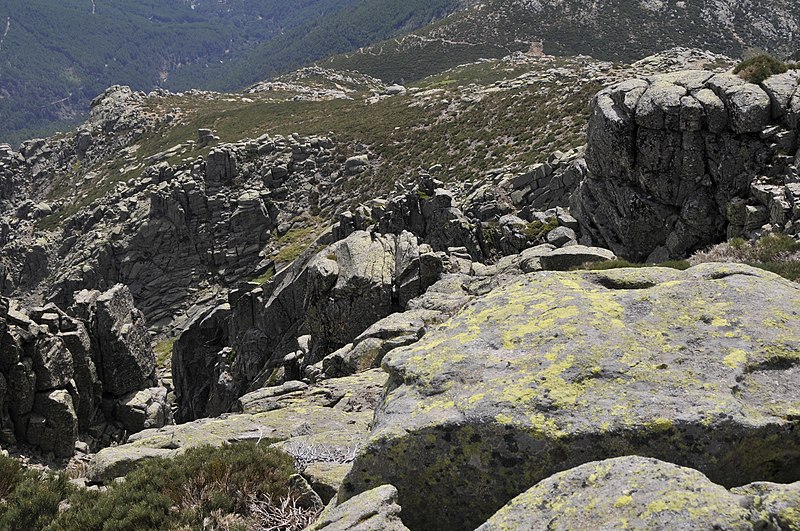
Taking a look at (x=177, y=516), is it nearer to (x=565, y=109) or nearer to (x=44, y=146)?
(x=565, y=109)

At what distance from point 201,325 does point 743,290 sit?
151 ft

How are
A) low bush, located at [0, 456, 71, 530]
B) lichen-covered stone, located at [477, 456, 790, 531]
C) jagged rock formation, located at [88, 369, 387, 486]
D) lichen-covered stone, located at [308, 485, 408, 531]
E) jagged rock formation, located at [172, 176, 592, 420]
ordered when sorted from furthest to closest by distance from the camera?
jagged rock formation, located at [172, 176, 592, 420] → jagged rock formation, located at [88, 369, 387, 486] → low bush, located at [0, 456, 71, 530] → lichen-covered stone, located at [308, 485, 408, 531] → lichen-covered stone, located at [477, 456, 790, 531]

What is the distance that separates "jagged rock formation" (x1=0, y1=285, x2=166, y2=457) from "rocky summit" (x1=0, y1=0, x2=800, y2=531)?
0.14m

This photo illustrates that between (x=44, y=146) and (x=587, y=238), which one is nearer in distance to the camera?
(x=587, y=238)

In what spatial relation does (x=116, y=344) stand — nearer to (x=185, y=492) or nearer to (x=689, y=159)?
(x=185, y=492)

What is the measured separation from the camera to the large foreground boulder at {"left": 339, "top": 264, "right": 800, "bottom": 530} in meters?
6.11

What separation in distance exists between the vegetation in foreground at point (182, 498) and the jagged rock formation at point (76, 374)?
1718cm

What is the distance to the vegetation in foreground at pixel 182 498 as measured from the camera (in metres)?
8.80

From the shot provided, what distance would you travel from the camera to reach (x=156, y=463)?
10695mm

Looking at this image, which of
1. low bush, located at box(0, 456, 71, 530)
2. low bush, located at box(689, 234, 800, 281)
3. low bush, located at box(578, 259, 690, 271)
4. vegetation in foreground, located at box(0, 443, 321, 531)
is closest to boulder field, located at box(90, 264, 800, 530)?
vegetation in foreground, located at box(0, 443, 321, 531)

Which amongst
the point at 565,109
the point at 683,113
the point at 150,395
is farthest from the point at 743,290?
the point at 565,109

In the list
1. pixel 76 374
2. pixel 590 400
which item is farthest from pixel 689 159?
pixel 76 374

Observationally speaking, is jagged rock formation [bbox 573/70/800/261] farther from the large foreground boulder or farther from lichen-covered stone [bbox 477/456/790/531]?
lichen-covered stone [bbox 477/456/790/531]

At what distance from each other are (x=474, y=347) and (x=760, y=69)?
96.7 ft
